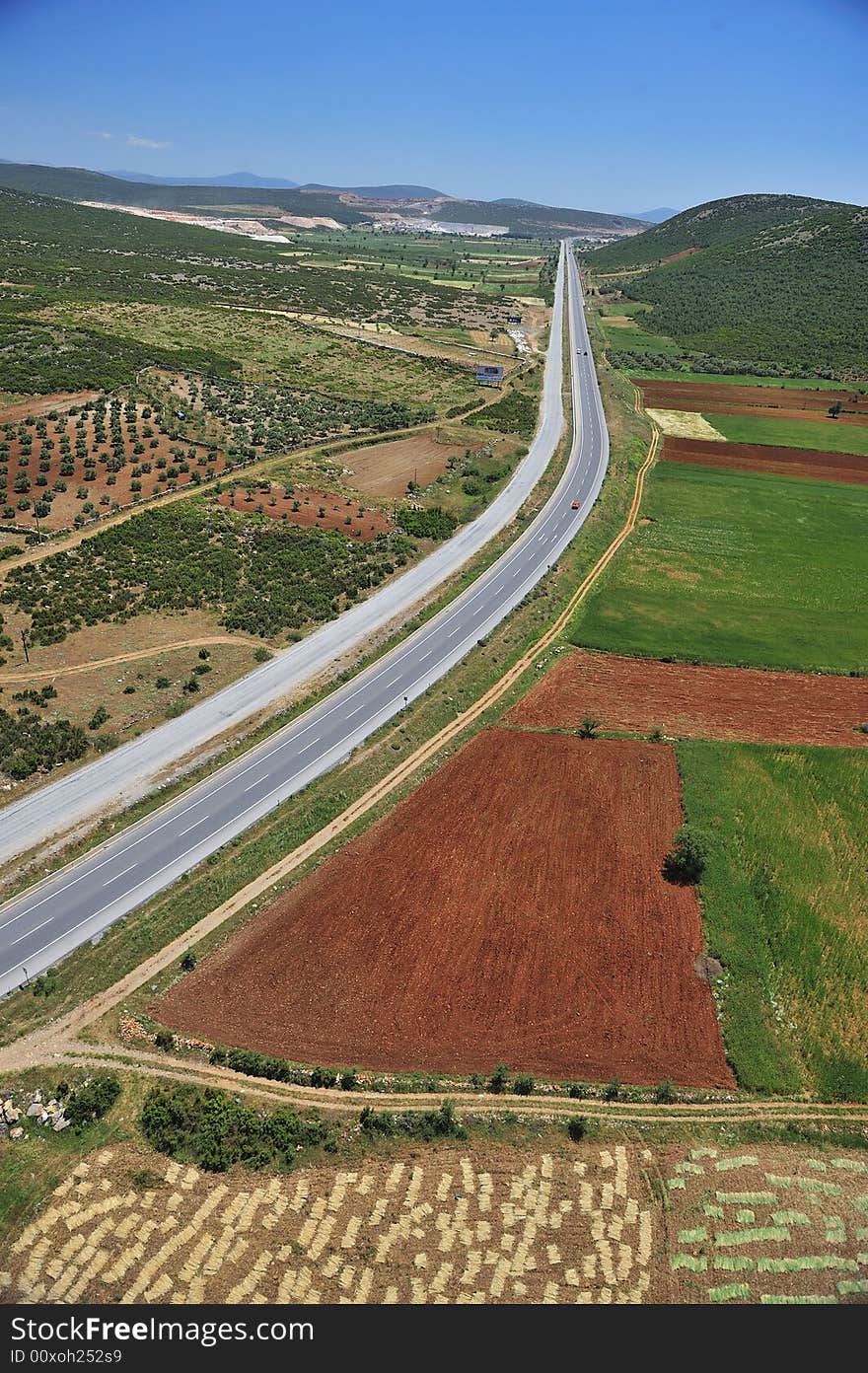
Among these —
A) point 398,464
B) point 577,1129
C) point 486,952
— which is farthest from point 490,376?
point 577,1129

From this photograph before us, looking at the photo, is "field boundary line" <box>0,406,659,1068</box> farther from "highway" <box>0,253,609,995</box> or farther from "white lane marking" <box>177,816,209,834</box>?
"white lane marking" <box>177,816,209,834</box>

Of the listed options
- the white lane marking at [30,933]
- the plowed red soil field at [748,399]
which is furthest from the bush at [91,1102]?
the plowed red soil field at [748,399]

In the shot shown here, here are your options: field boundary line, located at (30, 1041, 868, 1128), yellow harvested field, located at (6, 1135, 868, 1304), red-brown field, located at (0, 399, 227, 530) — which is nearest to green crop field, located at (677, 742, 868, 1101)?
field boundary line, located at (30, 1041, 868, 1128)

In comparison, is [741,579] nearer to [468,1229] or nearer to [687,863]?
[687,863]

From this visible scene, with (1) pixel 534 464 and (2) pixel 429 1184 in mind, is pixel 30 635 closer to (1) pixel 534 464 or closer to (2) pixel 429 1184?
(2) pixel 429 1184

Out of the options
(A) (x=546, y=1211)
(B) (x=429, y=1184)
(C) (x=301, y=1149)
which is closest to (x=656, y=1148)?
(A) (x=546, y=1211)
